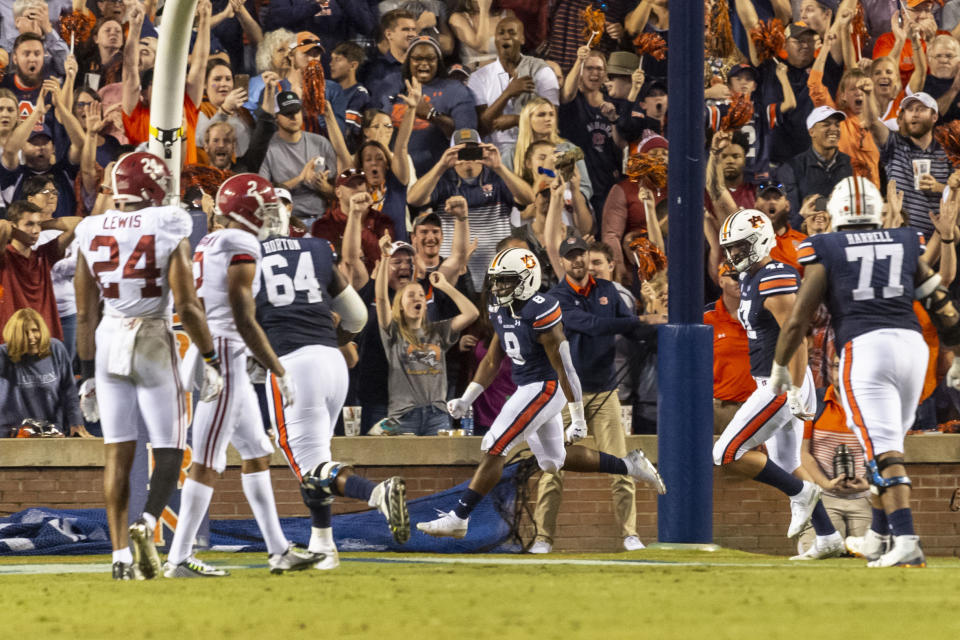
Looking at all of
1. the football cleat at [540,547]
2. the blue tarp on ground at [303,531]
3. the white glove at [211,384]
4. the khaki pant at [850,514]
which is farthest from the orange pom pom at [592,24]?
the white glove at [211,384]

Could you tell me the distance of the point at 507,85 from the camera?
44.2 ft

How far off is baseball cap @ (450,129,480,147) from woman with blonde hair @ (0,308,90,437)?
13.0 ft

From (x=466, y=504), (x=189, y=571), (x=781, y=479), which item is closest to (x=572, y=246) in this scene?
(x=466, y=504)

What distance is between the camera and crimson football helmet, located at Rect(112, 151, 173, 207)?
7762 mm

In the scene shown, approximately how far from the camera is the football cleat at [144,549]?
7.15m

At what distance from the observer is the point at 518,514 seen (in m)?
11.6

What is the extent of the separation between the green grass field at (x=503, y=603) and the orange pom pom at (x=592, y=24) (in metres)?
6.80

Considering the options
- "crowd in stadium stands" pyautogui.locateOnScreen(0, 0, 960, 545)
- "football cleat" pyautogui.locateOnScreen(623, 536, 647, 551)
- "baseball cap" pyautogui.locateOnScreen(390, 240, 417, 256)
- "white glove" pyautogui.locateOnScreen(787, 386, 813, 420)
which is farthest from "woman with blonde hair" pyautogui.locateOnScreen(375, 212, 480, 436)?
"white glove" pyautogui.locateOnScreen(787, 386, 813, 420)

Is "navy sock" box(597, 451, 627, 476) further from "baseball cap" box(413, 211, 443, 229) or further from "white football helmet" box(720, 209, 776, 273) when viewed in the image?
"baseball cap" box(413, 211, 443, 229)

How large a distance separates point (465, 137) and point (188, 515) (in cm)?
597

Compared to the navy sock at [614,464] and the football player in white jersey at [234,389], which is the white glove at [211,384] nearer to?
the football player in white jersey at [234,389]

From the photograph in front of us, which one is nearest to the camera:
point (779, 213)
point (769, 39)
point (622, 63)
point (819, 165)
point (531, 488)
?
point (531, 488)

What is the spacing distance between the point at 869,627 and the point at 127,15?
34.7 feet

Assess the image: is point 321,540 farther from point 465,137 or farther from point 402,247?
point 465,137
